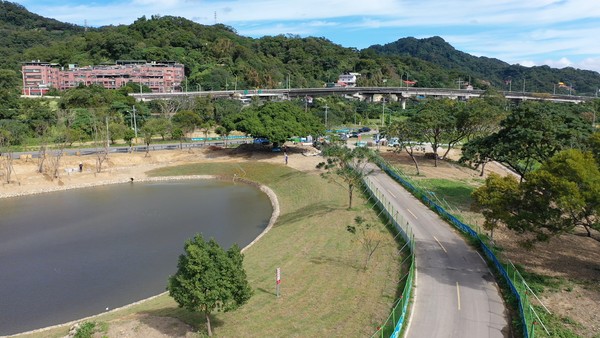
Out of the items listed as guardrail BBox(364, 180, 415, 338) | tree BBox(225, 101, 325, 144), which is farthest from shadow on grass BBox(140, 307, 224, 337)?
tree BBox(225, 101, 325, 144)

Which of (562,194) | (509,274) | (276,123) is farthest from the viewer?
(276,123)

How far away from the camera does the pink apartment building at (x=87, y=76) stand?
140 m

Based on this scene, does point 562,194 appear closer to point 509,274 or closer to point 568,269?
point 509,274

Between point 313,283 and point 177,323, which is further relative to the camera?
point 313,283

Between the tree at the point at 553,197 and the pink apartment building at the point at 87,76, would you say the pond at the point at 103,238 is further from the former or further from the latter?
the pink apartment building at the point at 87,76

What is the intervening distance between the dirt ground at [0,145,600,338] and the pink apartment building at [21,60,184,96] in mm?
83152

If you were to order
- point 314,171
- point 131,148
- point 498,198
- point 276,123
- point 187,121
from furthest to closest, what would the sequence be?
point 187,121, point 131,148, point 276,123, point 314,171, point 498,198

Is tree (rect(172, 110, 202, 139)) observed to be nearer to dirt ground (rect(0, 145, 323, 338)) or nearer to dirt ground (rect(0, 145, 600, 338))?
dirt ground (rect(0, 145, 323, 338))

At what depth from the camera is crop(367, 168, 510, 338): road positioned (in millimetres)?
20328

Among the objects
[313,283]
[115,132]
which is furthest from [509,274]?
[115,132]

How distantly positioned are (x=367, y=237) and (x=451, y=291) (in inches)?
361

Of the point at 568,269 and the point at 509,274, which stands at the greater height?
the point at 509,274

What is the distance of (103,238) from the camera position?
38.3 metres

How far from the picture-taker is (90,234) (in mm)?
39625
